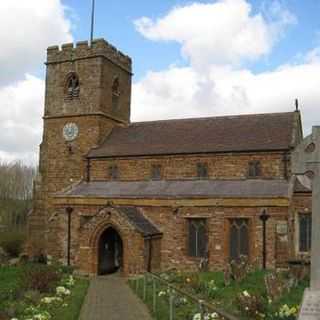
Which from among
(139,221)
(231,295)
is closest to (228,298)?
(231,295)

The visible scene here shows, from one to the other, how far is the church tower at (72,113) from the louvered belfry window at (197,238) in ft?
31.5

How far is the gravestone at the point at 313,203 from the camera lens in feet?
29.2

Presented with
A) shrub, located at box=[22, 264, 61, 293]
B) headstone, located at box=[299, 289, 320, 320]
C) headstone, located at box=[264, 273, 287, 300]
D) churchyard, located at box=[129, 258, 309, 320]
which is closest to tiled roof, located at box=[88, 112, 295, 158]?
churchyard, located at box=[129, 258, 309, 320]

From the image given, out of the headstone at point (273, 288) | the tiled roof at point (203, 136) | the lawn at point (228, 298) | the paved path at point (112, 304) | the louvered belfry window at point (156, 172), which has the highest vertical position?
the tiled roof at point (203, 136)

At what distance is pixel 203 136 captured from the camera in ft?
96.1

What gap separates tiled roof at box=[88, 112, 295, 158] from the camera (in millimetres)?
27094

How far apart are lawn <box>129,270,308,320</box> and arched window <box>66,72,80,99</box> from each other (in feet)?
54.3

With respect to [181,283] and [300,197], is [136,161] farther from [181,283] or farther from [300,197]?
[181,283]

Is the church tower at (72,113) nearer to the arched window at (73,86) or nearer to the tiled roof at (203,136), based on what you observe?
the arched window at (73,86)

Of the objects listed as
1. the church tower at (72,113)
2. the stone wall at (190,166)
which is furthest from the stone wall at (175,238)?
Answer: the church tower at (72,113)

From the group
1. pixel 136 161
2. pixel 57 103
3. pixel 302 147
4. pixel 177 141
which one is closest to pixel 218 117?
pixel 177 141

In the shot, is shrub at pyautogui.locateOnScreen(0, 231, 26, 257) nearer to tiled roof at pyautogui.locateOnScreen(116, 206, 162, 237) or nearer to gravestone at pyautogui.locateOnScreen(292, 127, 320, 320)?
tiled roof at pyautogui.locateOnScreen(116, 206, 162, 237)

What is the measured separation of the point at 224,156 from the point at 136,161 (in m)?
5.61

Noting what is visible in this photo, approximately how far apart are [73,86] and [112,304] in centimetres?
2109
